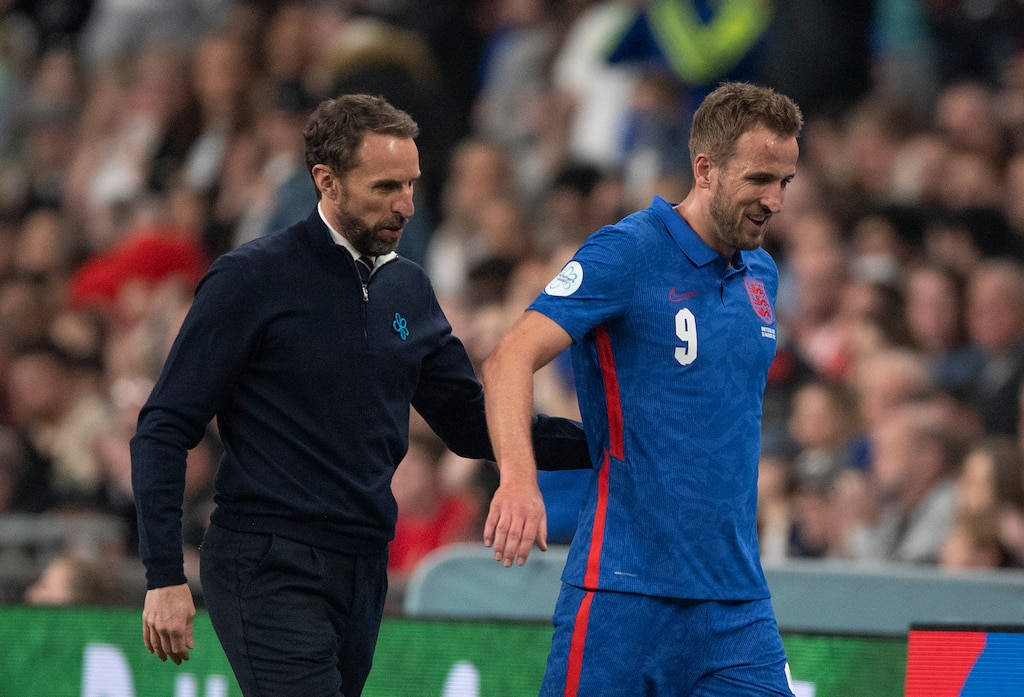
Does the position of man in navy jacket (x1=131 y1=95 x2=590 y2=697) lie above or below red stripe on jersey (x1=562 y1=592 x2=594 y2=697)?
above

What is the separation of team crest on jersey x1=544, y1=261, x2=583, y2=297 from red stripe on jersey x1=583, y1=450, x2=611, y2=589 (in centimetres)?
41

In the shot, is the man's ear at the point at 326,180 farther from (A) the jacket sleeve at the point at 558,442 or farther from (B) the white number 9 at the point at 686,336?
(B) the white number 9 at the point at 686,336

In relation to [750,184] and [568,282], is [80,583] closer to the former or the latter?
[568,282]

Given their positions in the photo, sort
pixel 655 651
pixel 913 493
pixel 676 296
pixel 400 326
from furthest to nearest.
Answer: pixel 913 493, pixel 400 326, pixel 676 296, pixel 655 651

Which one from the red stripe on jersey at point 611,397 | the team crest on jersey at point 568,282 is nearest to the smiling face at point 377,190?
the team crest on jersey at point 568,282

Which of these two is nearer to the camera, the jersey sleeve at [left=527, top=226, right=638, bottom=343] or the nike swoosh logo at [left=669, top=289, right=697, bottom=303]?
the jersey sleeve at [left=527, top=226, right=638, bottom=343]

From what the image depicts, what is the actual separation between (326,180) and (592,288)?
0.83m

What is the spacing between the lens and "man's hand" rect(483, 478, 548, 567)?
373 cm

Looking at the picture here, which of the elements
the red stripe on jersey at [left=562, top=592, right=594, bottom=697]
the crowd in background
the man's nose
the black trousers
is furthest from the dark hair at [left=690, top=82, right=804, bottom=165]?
the crowd in background

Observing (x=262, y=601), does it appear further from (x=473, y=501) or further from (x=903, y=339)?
(x=903, y=339)

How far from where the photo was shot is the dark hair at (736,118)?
4113 mm

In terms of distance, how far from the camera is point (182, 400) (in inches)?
165

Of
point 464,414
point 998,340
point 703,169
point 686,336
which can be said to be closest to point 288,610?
point 464,414

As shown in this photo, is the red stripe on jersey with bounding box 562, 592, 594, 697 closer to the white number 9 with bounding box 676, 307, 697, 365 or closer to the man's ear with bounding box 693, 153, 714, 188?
the white number 9 with bounding box 676, 307, 697, 365
